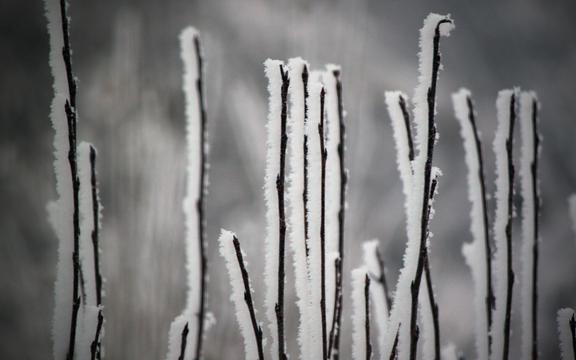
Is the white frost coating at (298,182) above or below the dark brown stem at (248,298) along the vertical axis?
above

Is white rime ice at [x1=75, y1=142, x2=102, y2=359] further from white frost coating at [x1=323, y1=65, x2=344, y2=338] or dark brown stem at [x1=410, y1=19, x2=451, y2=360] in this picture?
dark brown stem at [x1=410, y1=19, x2=451, y2=360]

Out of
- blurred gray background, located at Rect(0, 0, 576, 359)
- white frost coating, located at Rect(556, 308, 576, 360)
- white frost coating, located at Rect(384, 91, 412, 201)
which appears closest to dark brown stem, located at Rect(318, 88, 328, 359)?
white frost coating, located at Rect(384, 91, 412, 201)

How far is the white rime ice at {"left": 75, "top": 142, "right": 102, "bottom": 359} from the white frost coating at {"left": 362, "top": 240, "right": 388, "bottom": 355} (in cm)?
71

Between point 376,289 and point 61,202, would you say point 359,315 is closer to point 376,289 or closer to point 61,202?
point 376,289

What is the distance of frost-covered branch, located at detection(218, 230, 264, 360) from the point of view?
0.84 m

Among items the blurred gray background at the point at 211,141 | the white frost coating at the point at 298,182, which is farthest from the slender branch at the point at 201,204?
the blurred gray background at the point at 211,141

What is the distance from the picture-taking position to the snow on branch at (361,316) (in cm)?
92

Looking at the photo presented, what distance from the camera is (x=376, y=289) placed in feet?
3.65

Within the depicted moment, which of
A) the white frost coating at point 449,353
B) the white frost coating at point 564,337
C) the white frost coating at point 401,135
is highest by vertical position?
the white frost coating at point 401,135

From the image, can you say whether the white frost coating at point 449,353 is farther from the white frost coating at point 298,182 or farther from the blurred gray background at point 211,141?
the blurred gray background at point 211,141

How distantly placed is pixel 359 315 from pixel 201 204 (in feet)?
1.73

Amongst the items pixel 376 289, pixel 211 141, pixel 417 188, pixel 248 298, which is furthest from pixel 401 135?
pixel 211 141

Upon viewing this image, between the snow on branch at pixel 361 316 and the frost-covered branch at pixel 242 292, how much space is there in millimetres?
262

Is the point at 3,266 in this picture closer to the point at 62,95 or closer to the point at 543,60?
the point at 62,95
